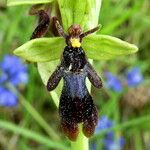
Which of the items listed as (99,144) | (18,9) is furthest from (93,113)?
(18,9)

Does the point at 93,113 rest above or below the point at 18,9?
above

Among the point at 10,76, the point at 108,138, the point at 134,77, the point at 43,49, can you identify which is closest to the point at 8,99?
the point at 10,76

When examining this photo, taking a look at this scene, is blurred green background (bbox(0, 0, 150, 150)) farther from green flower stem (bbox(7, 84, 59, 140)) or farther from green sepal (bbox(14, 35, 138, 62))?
green sepal (bbox(14, 35, 138, 62))

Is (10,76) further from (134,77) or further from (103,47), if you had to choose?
(103,47)

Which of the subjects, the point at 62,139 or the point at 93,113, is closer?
the point at 93,113

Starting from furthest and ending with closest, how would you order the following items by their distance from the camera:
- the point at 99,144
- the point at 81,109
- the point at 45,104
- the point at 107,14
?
the point at 45,104
the point at 107,14
the point at 99,144
the point at 81,109

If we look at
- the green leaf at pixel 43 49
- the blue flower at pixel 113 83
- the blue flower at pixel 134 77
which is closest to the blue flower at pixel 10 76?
the blue flower at pixel 113 83

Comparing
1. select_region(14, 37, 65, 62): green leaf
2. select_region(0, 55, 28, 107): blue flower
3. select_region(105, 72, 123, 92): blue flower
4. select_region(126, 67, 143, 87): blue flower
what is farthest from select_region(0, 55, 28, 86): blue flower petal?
select_region(14, 37, 65, 62): green leaf

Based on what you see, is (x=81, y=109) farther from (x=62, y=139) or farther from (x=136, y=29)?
(x=136, y=29)
